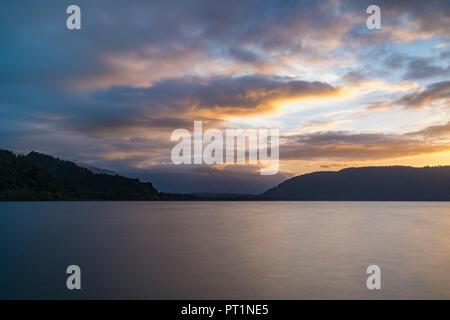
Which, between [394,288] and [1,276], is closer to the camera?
[394,288]

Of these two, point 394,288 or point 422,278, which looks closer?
point 394,288

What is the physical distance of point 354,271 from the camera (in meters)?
23.3

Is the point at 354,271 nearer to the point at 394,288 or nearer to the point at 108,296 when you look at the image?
the point at 394,288

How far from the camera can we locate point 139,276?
20484 mm

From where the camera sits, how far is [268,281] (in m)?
20.1
